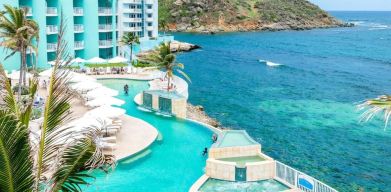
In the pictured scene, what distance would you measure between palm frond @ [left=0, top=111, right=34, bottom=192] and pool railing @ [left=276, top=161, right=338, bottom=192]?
14435 millimetres

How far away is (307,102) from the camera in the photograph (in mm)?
56219

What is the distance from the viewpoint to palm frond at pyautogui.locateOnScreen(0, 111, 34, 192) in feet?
22.9

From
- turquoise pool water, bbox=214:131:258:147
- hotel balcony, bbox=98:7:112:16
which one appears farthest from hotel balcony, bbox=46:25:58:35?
turquoise pool water, bbox=214:131:258:147

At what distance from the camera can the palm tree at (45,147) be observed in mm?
7102

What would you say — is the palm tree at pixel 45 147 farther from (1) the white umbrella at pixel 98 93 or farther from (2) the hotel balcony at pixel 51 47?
(2) the hotel balcony at pixel 51 47

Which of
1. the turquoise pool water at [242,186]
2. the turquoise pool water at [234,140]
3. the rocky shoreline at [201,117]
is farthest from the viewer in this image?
the rocky shoreline at [201,117]

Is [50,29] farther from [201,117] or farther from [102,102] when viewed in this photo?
[102,102]

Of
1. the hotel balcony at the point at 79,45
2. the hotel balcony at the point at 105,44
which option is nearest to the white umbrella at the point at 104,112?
the hotel balcony at the point at 79,45

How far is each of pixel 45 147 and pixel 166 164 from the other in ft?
54.3

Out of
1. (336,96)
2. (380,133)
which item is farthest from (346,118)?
(336,96)

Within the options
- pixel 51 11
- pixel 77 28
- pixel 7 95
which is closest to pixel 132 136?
pixel 7 95

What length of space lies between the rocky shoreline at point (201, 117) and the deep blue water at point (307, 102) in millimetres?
1578

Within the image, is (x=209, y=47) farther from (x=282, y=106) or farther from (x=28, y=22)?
(x=28, y=22)

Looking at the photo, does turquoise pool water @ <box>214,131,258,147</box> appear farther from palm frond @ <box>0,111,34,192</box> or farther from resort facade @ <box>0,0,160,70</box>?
resort facade @ <box>0,0,160,70</box>
